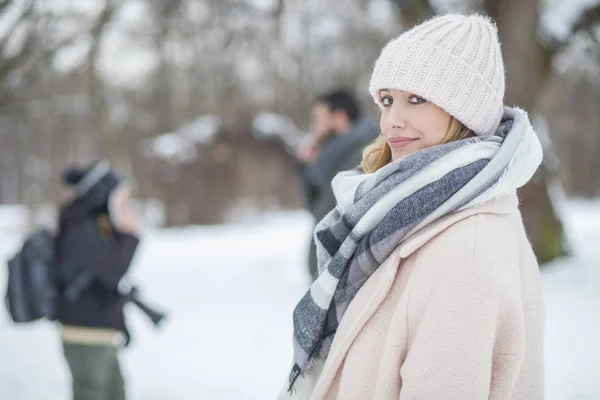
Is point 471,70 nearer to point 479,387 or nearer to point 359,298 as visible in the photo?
point 359,298

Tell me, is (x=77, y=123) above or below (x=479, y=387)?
below

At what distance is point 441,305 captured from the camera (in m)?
1.10

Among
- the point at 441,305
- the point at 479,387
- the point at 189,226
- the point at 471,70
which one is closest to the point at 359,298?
the point at 441,305

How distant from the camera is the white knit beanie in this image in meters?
1.24

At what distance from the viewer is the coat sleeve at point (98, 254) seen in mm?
2766

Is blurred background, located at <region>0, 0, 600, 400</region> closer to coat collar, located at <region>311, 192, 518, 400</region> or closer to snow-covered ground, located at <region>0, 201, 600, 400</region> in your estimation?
snow-covered ground, located at <region>0, 201, 600, 400</region>

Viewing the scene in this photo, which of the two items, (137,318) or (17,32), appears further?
(137,318)

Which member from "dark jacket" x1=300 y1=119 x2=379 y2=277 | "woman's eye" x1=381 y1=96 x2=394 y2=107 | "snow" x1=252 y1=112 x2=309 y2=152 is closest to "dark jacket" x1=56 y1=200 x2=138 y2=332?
"dark jacket" x1=300 y1=119 x2=379 y2=277

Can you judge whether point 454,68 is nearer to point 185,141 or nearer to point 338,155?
point 338,155

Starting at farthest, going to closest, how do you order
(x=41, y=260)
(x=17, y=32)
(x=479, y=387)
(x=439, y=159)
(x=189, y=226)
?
(x=189, y=226) → (x=17, y=32) → (x=41, y=260) → (x=439, y=159) → (x=479, y=387)

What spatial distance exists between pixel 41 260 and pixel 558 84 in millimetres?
23731

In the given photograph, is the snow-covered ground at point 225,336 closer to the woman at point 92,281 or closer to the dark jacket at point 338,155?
the woman at point 92,281

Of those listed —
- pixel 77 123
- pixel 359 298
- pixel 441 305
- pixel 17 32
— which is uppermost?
pixel 441 305

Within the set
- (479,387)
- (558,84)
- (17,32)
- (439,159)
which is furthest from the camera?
(558,84)
